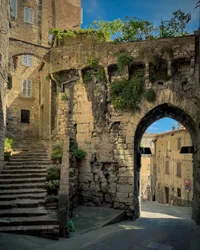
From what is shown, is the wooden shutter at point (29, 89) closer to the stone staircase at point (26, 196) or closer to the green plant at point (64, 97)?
the stone staircase at point (26, 196)

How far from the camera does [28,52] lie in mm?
18047

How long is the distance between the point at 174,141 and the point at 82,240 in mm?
18000

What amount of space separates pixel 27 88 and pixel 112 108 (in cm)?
989

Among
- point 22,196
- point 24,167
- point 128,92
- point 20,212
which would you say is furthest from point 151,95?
point 20,212

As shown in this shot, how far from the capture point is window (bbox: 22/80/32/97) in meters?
17.9

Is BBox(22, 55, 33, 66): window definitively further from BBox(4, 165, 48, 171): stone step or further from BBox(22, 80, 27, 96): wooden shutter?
BBox(4, 165, 48, 171): stone step

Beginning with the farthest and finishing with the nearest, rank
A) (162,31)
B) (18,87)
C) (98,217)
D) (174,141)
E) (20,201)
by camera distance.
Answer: (174,141), (18,87), (162,31), (98,217), (20,201)

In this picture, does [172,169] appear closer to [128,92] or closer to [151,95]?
[151,95]

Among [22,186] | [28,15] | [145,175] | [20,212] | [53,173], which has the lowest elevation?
[145,175]

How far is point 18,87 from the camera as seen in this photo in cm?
1780

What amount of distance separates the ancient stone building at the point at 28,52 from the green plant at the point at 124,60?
867 cm

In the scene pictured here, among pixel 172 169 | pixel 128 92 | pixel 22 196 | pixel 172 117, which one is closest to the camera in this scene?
pixel 22 196

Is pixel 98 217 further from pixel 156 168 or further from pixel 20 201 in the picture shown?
pixel 156 168

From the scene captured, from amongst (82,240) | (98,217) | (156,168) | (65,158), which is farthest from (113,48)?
(156,168)
